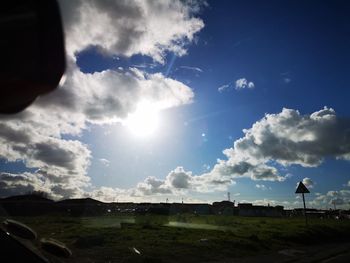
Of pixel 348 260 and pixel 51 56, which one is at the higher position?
pixel 51 56

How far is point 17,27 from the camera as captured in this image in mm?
2377

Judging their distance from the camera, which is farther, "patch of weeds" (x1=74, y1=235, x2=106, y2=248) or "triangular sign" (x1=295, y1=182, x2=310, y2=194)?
"triangular sign" (x1=295, y1=182, x2=310, y2=194)

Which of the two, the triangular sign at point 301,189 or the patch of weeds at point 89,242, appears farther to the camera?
the triangular sign at point 301,189

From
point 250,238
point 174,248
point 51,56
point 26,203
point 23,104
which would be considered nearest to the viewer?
point 23,104

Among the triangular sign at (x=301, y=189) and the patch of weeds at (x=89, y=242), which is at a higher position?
the triangular sign at (x=301, y=189)

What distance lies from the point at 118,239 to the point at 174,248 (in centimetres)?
244

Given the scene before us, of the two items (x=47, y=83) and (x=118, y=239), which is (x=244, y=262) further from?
(x=47, y=83)

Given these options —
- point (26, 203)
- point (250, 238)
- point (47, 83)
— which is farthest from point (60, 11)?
point (26, 203)

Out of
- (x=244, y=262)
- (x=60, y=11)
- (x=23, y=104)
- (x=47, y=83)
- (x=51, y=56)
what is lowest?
(x=244, y=262)

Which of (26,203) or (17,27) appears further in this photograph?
(26,203)

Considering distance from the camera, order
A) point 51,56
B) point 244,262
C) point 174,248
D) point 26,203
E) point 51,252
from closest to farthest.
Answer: point 51,56 < point 51,252 < point 244,262 < point 174,248 < point 26,203

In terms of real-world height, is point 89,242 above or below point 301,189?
below

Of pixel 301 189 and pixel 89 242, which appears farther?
pixel 301 189

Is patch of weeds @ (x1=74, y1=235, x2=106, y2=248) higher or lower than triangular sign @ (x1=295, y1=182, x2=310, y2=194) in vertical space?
lower
